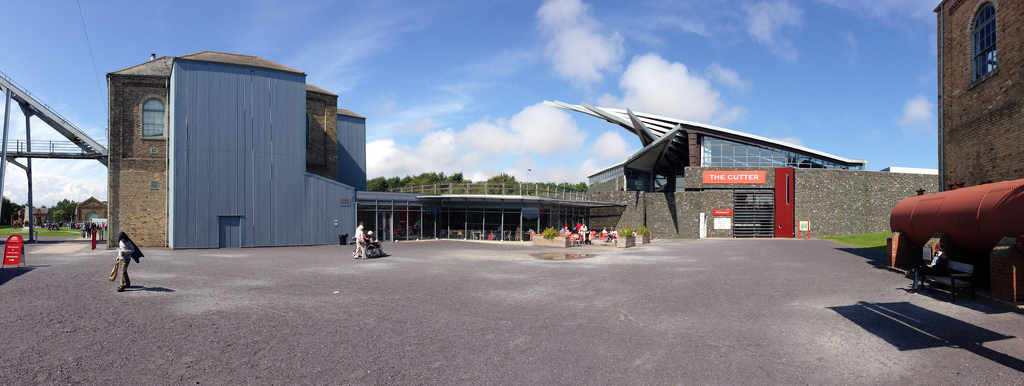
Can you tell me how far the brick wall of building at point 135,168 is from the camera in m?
26.7

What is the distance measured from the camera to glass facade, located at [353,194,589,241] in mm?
29875

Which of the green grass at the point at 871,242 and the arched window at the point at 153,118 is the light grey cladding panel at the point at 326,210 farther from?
the green grass at the point at 871,242

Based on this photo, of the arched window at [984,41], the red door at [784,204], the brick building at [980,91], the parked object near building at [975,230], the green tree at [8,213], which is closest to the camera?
the parked object near building at [975,230]

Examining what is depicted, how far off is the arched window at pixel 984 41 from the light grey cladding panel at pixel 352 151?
3728 centimetres

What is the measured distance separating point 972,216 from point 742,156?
32825mm

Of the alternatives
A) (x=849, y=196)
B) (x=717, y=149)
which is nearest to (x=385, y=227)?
(x=717, y=149)

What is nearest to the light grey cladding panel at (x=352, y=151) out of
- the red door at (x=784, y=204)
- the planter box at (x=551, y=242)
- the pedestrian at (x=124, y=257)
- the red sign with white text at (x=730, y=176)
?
the planter box at (x=551, y=242)

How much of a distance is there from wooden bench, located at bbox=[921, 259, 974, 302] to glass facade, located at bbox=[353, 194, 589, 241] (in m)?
22.6

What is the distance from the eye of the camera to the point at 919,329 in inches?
277

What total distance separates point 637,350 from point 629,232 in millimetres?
20261

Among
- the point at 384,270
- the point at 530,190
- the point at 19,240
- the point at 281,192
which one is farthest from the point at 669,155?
the point at 19,240

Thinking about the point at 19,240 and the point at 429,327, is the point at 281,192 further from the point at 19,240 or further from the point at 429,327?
the point at 429,327

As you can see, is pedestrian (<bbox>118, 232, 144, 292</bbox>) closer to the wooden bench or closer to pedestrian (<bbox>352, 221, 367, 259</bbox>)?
pedestrian (<bbox>352, 221, 367, 259</bbox>)

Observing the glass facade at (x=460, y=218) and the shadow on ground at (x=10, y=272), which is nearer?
the shadow on ground at (x=10, y=272)
